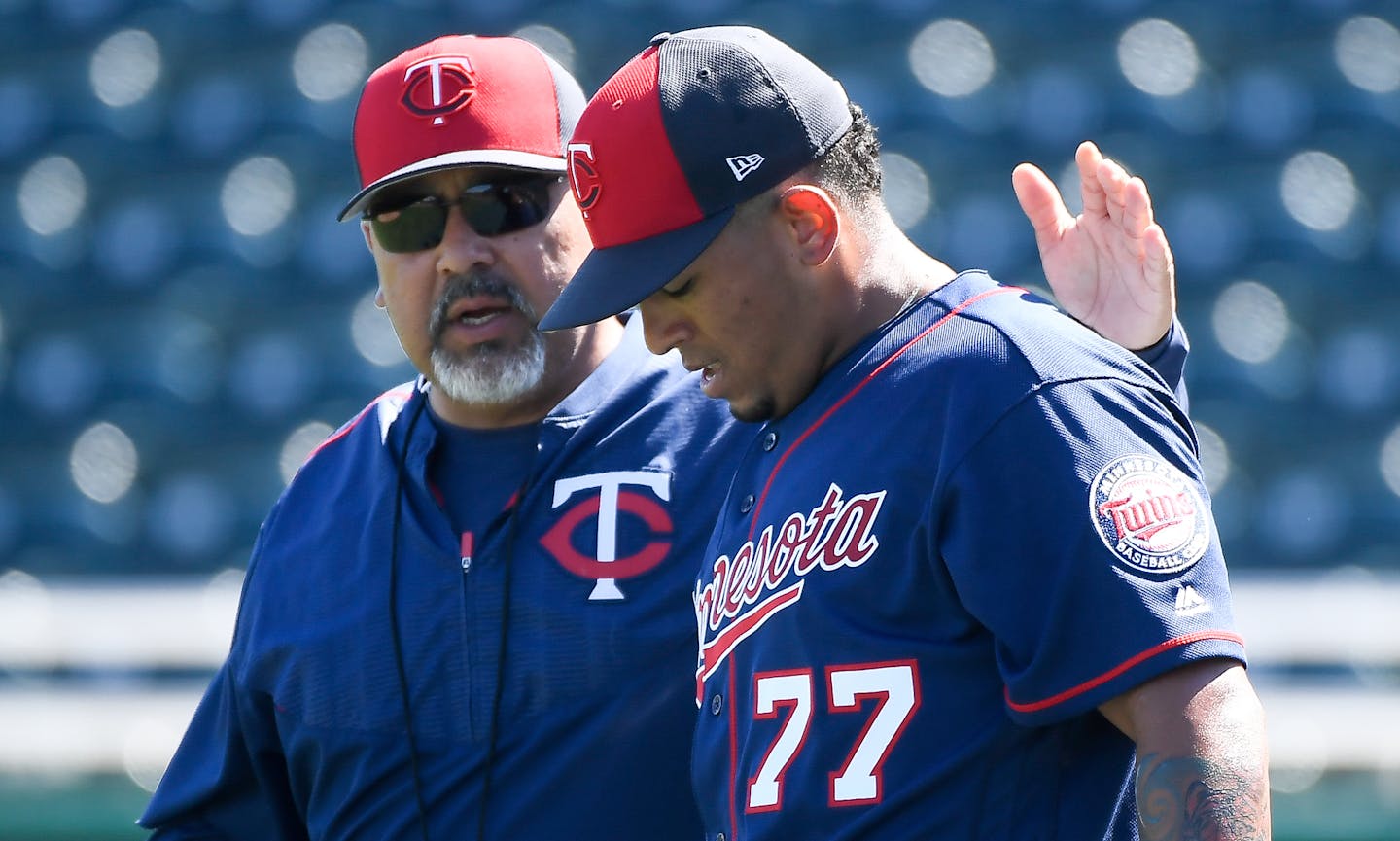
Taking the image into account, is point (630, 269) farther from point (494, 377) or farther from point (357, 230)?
point (357, 230)

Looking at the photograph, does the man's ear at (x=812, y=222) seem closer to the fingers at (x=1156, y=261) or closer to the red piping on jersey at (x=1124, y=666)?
the fingers at (x=1156, y=261)

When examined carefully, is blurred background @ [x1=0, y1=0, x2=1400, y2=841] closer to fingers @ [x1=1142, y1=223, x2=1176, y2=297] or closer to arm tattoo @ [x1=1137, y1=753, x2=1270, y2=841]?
fingers @ [x1=1142, y1=223, x2=1176, y2=297]

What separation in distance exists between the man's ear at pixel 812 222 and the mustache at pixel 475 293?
2.22ft

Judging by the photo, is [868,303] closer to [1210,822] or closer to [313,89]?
[1210,822]

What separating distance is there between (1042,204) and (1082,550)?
662 mm

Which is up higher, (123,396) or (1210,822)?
(123,396)

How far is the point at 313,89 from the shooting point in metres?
6.21

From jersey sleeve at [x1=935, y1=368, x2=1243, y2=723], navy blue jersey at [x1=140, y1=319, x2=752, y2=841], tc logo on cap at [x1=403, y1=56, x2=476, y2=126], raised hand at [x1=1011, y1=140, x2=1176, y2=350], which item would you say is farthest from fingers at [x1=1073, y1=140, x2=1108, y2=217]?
tc logo on cap at [x1=403, y1=56, x2=476, y2=126]

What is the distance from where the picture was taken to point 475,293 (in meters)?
2.35

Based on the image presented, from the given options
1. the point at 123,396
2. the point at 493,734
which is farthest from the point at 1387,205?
the point at 493,734

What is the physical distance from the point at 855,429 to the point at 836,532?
0.35 feet

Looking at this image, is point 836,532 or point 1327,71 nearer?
point 836,532

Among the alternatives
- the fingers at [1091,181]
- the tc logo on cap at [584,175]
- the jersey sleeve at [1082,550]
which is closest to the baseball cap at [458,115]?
the tc logo on cap at [584,175]

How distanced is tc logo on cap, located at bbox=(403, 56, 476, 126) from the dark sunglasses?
0.11 m
